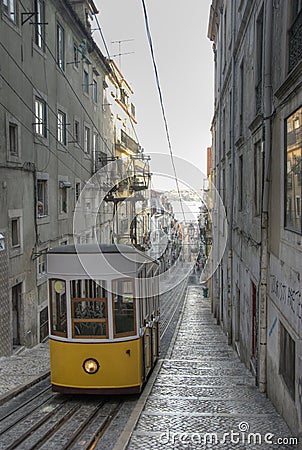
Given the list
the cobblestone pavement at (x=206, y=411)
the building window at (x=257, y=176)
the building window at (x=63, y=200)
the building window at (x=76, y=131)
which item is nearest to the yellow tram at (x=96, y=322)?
the cobblestone pavement at (x=206, y=411)

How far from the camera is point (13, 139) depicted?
46.0ft

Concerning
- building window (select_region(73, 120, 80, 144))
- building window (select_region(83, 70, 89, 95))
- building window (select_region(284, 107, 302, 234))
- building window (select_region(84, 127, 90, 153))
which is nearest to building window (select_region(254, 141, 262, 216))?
building window (select_region(284, 107, 302, 234))

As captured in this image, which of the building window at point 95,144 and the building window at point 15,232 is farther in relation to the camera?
the building window at point 95,144

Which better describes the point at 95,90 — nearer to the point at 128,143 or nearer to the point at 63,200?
the point at 63,200

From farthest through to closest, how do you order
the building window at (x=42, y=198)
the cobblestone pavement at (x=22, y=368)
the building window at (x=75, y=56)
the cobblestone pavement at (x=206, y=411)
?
the building window at (x=75, y=56), the building window at (x=42, y=198), the cobblestone pavement at (x=22, y=368), the cobblestone pavement at (x=206, y=411)

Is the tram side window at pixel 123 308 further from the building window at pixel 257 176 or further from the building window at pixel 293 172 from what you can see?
the building window at pixel 257 176

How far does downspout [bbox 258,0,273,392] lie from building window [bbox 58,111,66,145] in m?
11.9

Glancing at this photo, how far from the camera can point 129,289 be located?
8.14m

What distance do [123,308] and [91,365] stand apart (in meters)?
1.06

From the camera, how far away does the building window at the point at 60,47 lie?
18.6 metres

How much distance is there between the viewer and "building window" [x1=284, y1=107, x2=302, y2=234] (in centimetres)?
630

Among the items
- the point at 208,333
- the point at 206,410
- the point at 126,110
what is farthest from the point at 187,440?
the point at 126,110

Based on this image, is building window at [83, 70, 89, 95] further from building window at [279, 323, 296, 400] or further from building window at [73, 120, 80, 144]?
building window at [279, 323, 296, 400]

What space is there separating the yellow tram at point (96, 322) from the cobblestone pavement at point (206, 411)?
0.81 metres
